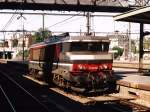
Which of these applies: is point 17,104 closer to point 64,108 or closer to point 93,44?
point 64,108

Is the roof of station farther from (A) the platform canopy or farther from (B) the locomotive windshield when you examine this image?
(B) the locomotive windshield

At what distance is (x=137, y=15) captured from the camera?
21281 millimetres

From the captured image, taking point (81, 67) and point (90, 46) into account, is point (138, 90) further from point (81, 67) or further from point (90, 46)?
point (90, 46)

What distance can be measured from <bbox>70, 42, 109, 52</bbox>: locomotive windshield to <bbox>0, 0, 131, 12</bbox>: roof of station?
25.3 ft

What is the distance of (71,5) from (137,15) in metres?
9.15

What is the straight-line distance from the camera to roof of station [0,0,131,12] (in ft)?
93.7

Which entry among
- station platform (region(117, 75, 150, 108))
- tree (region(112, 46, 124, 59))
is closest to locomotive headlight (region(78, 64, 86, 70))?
station platform (region(117, 75, 150, 108))

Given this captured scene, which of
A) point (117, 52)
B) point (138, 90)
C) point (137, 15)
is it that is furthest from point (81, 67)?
point (117, 52)

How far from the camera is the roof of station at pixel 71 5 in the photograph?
93.7 feet

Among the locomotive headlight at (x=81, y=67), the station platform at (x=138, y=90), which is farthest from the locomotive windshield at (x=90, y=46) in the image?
the station platform at (x=138, y=90)

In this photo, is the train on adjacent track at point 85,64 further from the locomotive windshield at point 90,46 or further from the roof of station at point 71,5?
the roof of station at point 71,5

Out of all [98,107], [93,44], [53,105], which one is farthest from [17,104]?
[93,44]

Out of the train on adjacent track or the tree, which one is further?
the tree

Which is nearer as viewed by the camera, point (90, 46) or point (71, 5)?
point (90, 46)
